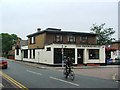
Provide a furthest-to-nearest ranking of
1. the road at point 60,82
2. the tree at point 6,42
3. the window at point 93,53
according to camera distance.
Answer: the tree at point 6,42 < the window at point 93,53 < the road at point 60,82

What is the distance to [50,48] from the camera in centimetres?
4194

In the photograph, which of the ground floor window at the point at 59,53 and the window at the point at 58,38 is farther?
the window at the point at 58,38

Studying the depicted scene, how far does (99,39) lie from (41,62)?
119ft

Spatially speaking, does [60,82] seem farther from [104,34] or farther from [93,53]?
[104,34]

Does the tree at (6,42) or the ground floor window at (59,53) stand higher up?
the tree at (6,42)

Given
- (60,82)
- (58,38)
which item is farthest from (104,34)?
(60,82)

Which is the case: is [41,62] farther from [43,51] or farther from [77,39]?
[77,39]

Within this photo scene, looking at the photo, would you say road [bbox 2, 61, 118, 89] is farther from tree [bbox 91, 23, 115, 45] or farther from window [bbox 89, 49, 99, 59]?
tree [bbox 91, 23, 115, 45]

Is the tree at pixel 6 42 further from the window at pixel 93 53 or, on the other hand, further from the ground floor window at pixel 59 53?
the ground floor window at pixel 59 53

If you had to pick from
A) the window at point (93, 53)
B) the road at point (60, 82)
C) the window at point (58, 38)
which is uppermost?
the window at point (58, 38)

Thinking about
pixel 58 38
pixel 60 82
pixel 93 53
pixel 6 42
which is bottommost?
pixel 60 82

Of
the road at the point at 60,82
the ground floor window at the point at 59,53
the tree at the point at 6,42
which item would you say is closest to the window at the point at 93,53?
the ground floor window at the point at 59,53

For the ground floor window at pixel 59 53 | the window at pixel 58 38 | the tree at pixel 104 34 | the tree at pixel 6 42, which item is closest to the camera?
the ground floor window at pixel 59 53

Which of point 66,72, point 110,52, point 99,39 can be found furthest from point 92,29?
point 66,72
